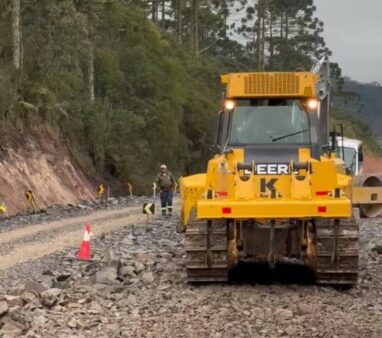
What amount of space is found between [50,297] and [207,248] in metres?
2.24

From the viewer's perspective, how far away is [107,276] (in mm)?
11648

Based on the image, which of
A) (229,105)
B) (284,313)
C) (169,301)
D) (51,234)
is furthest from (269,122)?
(51,234)

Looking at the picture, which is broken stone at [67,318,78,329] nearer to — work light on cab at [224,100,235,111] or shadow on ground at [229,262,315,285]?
shadow on ground at [229,262,315,285]

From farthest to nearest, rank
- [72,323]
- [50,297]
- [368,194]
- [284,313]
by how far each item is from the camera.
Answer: [368,194] → [50,297] → [284,313] → [72,323]

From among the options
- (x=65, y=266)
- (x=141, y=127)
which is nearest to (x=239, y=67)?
(x=141, y=127)

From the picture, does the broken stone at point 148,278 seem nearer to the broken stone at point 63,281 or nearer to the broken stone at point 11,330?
the broken stone at point 63,281

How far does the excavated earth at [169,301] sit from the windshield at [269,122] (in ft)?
7.04

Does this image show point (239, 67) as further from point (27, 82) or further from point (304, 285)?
point (304, 285)

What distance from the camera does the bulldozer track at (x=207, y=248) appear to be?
35.2ft

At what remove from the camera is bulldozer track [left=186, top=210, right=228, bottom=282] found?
10.7 metres

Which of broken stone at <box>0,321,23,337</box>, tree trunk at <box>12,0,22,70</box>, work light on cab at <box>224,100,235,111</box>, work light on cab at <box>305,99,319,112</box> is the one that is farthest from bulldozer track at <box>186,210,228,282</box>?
tree trunk at <box>12,0,22,70</box>

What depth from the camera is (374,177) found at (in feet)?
40.4

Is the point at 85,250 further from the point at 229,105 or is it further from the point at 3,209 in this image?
the point at 3,209

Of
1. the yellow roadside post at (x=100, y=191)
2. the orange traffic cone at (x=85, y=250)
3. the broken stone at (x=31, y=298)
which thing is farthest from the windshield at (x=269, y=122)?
the yellow roadside post at (x=100, y=191)
